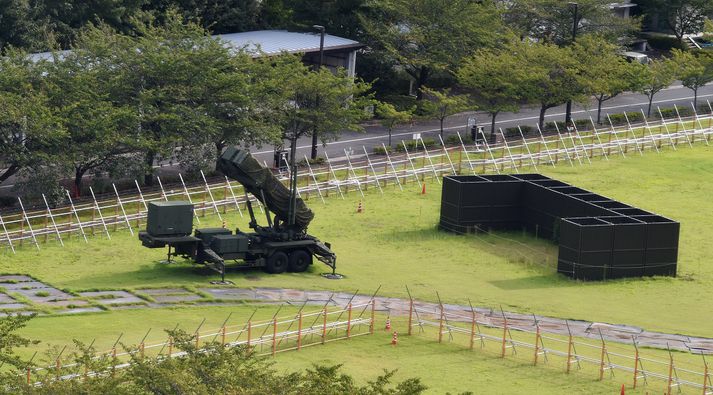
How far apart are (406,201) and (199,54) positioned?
12.2 meters

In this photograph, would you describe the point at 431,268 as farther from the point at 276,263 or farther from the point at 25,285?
the point at 25,285

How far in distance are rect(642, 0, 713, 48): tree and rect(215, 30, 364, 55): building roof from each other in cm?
2998

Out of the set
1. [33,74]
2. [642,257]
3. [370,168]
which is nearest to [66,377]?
[642,257]

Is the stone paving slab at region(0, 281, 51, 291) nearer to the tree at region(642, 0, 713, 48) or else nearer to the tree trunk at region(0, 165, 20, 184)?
the tree trunk at region(0, 165, 20, 184)

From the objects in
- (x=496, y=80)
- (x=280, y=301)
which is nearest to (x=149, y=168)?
(x=280, y=301)

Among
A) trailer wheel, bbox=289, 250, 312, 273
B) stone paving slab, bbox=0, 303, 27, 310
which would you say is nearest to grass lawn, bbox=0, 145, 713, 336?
trailer wheel, bbox=289, 250, 312, 273

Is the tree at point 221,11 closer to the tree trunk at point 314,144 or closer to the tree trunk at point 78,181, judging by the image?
the tree trunk at point 314,144

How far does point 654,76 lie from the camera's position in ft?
304

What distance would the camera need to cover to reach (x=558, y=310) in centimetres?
5669

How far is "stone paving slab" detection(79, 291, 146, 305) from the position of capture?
2153 inches

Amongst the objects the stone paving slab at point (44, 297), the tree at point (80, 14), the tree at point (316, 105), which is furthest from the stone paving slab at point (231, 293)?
the tree at point (80, 14)

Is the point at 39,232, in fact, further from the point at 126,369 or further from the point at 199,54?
the point at 126,369

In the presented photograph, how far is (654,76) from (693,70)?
352 cm

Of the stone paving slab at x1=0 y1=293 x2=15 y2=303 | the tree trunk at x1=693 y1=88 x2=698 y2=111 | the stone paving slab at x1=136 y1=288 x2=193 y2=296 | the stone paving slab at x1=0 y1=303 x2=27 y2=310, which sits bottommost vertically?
the stone paving slab at x1=0 y1=293 x2=15 y2=303
